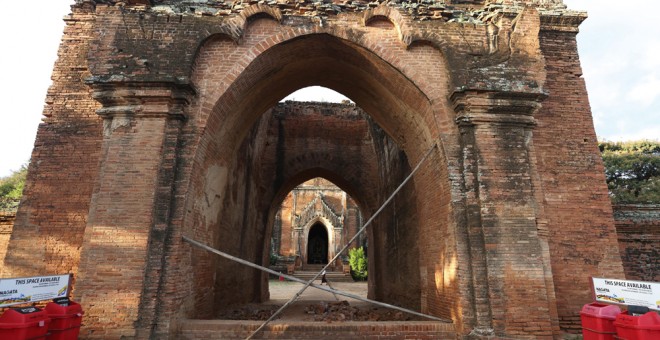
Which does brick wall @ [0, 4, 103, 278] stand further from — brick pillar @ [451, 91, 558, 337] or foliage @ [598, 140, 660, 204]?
foliage @ [598, 140, 660, 204]

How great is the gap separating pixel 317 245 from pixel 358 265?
28.0 feet

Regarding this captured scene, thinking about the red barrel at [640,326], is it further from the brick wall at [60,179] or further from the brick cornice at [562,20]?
the brick wall at [60,179]

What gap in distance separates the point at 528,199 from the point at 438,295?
2257mm

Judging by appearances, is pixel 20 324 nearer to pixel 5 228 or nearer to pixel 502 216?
pixel 5 228

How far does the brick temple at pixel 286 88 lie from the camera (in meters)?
5.48

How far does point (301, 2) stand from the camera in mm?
6680

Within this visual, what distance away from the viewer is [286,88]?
8445mm

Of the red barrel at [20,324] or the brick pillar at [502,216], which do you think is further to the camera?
the brick pillar at [502,216]

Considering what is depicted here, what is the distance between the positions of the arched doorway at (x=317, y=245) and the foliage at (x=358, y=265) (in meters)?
7.60

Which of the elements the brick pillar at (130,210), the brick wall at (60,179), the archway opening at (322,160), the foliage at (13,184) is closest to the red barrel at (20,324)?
Answer: the brick pillar at (130,210)

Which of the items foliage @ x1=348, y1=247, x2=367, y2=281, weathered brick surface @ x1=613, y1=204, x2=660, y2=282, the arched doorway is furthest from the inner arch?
weathered brick surface @ x1=613, y1=204, x2=660, y2=282

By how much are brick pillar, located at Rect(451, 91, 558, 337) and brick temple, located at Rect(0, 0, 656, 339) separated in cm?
A: 2

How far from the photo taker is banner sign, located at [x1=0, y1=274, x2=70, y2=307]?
13.0 ft

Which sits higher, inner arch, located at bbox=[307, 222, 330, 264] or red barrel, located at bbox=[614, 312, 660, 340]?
inner arch, located at bbox=[307, 222, 330, 264]
